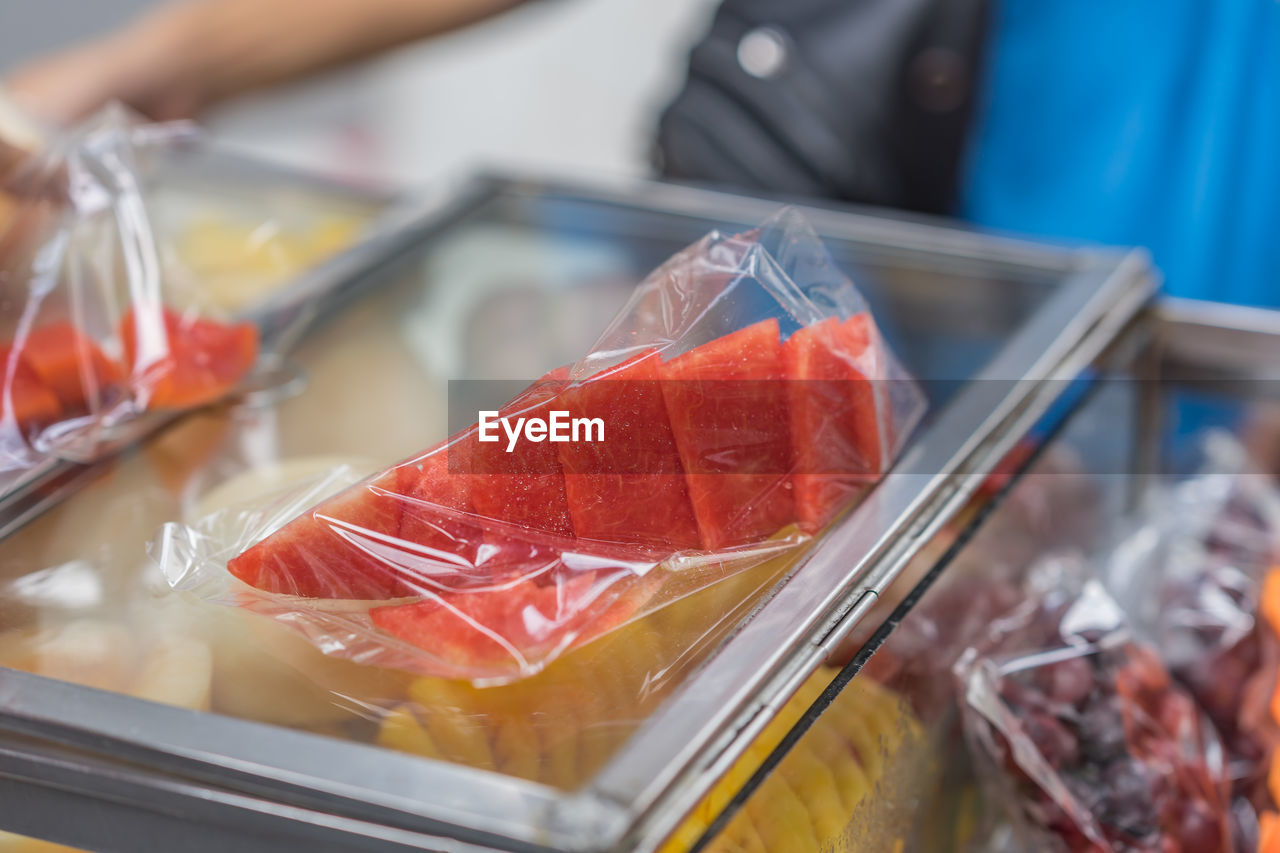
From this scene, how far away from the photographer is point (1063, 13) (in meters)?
1.12

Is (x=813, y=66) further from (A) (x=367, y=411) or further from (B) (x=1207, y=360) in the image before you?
(A) (x=367, y=411)

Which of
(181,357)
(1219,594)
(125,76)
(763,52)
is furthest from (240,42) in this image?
(1219,594)

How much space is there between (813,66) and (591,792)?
0.99m

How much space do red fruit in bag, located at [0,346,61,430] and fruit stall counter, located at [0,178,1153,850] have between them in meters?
0.05

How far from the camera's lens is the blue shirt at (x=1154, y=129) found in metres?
1.06

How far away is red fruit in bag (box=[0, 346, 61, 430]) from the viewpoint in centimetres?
62

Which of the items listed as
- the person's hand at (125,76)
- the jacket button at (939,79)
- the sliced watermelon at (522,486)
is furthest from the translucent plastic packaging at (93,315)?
the jacket button at (939,79)

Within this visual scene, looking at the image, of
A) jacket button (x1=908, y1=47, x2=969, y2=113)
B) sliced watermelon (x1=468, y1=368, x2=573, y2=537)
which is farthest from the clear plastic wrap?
jacket button (x1=908, y1=47, x2=969, y2=113)

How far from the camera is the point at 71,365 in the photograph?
2.15ft

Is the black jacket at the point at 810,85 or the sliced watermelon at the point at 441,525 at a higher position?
the black jacket at the point at 810,85

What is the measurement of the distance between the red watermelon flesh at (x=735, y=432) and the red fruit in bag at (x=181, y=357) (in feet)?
1.14

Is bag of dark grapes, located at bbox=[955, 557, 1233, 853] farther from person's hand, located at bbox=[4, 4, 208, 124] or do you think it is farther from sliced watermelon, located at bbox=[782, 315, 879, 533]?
person's hand, located at bbox=[4, 4, 208, 124]

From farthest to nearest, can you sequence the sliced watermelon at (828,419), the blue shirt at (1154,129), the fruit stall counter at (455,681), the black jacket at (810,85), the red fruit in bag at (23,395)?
the black jacket at (810,85), the blue shirt at (1154,129), the red fruit in bag at (23,395), the sliced watermelon at (828,419), the fruit stall counter at (455,681)

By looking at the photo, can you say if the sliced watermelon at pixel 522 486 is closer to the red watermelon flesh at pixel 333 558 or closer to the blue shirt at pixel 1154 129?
the red watermelon flesh at pixel 333 558
